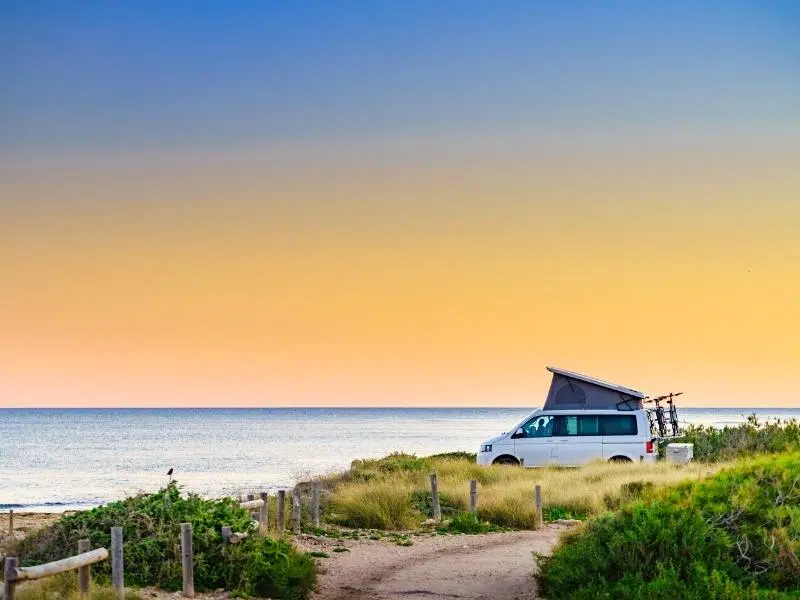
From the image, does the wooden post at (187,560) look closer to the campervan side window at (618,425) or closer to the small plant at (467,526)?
the small plant at (467,526)

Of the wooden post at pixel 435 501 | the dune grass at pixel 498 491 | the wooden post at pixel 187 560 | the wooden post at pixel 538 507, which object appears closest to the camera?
the wooden post at pixel 187 560

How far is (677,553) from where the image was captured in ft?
41.7

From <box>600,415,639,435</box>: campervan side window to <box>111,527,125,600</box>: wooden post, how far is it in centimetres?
2030

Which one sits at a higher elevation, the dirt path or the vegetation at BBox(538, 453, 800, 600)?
the vegetation at BBox(538, 453, 800, 600)

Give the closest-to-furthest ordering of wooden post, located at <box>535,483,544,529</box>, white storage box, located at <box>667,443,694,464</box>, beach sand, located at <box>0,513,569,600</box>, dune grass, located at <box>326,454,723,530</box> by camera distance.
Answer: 1. beach sand, located at <box>0,513,569,600</box>
2. wooden post, located at <box>535,483,544,529</box>
3. dune grass, located at <box>326,454,723,530</box>
4. white storage box, located at <box>667,443,694,464</box>

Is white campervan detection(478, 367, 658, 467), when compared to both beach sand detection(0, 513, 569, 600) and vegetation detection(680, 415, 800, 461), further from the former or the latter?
beach sand detection(0, 513, 569, 600)

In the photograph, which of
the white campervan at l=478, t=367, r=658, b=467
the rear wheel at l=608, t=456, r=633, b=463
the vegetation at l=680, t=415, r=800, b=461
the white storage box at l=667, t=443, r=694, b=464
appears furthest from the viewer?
the vegetation at l=680, t=415, r=800, b=461

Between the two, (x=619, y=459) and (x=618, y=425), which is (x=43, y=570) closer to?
(x=619, y=459)

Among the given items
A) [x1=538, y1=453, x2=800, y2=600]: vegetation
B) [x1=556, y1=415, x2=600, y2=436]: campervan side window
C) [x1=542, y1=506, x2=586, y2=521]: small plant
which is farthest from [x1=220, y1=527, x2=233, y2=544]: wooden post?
[x1=556, y1=415, x2=600, y2=436]: campervan side window

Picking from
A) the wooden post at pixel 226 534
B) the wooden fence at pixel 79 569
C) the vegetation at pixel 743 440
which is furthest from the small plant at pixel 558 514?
the wooden fence at pixel 79 569

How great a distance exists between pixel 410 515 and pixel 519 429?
9.73m

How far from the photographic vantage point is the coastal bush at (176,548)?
13.8 meters

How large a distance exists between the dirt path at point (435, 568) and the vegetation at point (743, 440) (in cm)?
1272

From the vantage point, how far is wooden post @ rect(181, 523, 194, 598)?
13181 mm
